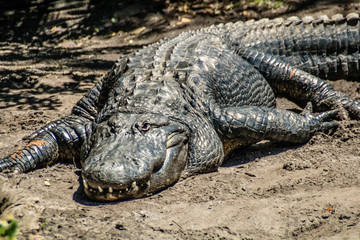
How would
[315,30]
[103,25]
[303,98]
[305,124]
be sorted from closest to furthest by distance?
[305,124]
[303,98]
[315,30]
[103,25]

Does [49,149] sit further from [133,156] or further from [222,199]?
[222,199]

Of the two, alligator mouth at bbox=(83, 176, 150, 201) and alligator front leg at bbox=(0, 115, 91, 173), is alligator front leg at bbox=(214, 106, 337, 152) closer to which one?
alligator mouth at bbox=(83, 176, 150, 201)

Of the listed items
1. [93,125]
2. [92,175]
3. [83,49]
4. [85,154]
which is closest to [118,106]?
[93,125]

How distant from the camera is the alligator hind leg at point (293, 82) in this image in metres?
5.38

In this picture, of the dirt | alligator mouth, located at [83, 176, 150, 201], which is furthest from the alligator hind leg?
alligator mouth, located at [83, 176, 150, 201]

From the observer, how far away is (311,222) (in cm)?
308

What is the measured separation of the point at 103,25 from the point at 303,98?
6358mm

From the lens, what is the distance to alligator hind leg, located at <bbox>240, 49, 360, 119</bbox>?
212 inches

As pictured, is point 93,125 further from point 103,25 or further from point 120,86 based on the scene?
point 103,25

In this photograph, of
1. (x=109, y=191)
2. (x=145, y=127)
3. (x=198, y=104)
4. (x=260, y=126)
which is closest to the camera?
(x=109, y=191)

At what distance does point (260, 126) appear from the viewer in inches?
173

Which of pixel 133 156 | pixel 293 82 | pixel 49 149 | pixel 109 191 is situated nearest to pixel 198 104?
pixel 133 156

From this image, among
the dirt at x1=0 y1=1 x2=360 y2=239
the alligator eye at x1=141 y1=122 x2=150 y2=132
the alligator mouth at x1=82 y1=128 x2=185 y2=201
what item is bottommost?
the dirt at x1=0 y1=1 x2=360 y2=239

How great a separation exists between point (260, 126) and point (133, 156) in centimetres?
162
